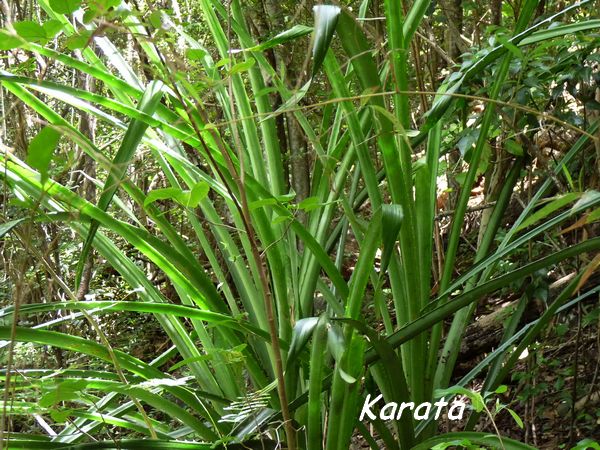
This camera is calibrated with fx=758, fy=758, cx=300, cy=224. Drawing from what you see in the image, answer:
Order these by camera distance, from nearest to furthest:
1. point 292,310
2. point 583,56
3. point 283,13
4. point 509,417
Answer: point 292,310 < point 583,56 < point 509,417 < point 283,13

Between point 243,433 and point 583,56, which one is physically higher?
point 583,56

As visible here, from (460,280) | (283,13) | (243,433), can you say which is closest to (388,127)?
(460,280)

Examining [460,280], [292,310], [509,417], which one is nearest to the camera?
[460,280]

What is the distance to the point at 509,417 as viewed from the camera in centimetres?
198

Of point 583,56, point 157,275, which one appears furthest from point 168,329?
point 157,275

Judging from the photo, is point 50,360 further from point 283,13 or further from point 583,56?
point 583,56

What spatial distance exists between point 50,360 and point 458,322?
164cm

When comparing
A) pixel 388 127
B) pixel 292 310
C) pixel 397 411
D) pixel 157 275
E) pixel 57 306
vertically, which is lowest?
pixel 157 275

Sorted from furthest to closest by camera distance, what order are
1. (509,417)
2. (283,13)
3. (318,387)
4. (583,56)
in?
(283,13) < (509,417) < (583,56) < (318,387)

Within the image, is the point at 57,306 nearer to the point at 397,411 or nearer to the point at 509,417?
the point at 397,411

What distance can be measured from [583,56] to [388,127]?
53 centimetres

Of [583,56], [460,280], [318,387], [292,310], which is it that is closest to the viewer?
[318,387]

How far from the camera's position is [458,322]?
141cm

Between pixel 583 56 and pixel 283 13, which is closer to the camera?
pixel 583 56
